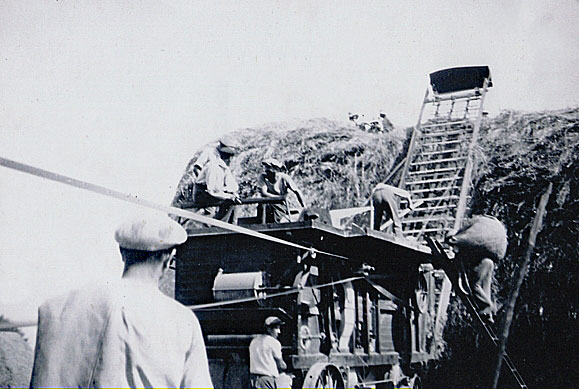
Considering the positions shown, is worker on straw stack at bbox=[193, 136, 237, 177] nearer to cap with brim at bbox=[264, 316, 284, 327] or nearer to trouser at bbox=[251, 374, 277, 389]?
cap with brim at bbox=[264, 316, 284, 327]

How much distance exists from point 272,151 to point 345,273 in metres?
3.60

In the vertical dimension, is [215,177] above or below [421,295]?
above

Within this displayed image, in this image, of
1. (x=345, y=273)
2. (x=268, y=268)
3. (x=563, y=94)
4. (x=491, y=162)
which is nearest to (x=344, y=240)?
(x=345, y=273)

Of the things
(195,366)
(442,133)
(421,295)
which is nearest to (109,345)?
(195,366)

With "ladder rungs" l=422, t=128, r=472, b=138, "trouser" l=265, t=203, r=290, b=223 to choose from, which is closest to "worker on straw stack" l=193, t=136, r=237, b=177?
"trouser" l=265, t=203, r=290, b=223

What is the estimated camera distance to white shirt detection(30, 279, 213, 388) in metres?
1.94

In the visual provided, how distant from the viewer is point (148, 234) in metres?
2.07

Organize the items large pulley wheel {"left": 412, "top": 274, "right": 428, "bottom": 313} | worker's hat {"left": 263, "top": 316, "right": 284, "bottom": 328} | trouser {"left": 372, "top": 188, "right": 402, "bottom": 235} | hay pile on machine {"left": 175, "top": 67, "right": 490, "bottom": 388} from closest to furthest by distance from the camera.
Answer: worker's hat {"left": 263, "top": 316, "right": 284, "bottom": 328} < hay pile on machine {"left": 175, "top": 67, "right": 490, "bottom": 388} < trouser {"left": 372, "top": 188, "right": 402, "bottom": 235} < large pulley wheel {"left": 412, "top": 274, "right": 428, "bottom": 313}

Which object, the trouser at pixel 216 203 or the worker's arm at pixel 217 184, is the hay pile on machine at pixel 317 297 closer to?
the trouser at pixel 216 203

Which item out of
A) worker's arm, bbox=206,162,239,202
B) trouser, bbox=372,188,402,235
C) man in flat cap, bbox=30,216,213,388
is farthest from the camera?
trouser, bbox=372,188,402,235

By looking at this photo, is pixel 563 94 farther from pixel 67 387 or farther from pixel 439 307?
pixel 67 387

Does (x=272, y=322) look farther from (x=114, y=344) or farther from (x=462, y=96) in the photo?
(x=462, y=96)

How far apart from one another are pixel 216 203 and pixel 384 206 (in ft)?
6.28

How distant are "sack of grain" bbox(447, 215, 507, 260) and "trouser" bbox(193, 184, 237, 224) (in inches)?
67.5
